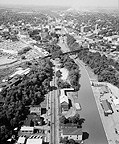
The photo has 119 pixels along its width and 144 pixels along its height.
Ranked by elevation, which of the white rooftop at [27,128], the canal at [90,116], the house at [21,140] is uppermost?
the white rooftop at [27,128]

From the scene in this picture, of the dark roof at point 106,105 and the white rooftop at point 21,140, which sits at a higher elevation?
the dark roof at point 106,105

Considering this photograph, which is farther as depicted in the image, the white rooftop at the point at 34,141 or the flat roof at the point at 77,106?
the flat roof at the point at 77,106

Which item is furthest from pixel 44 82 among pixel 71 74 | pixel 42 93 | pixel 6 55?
pixel 6 55

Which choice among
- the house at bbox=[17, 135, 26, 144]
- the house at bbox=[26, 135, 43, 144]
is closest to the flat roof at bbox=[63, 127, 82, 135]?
the house at bbox=[26, 135, 43, 144]

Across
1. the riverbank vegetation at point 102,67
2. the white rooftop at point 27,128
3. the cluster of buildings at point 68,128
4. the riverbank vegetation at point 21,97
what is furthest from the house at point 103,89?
the white rooftop at point 27,128

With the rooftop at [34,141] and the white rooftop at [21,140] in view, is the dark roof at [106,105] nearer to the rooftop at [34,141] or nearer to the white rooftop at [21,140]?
the rooftop at [34,141]

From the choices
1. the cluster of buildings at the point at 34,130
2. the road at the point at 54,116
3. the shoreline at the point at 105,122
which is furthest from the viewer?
the shoreline at the point at 105,122
